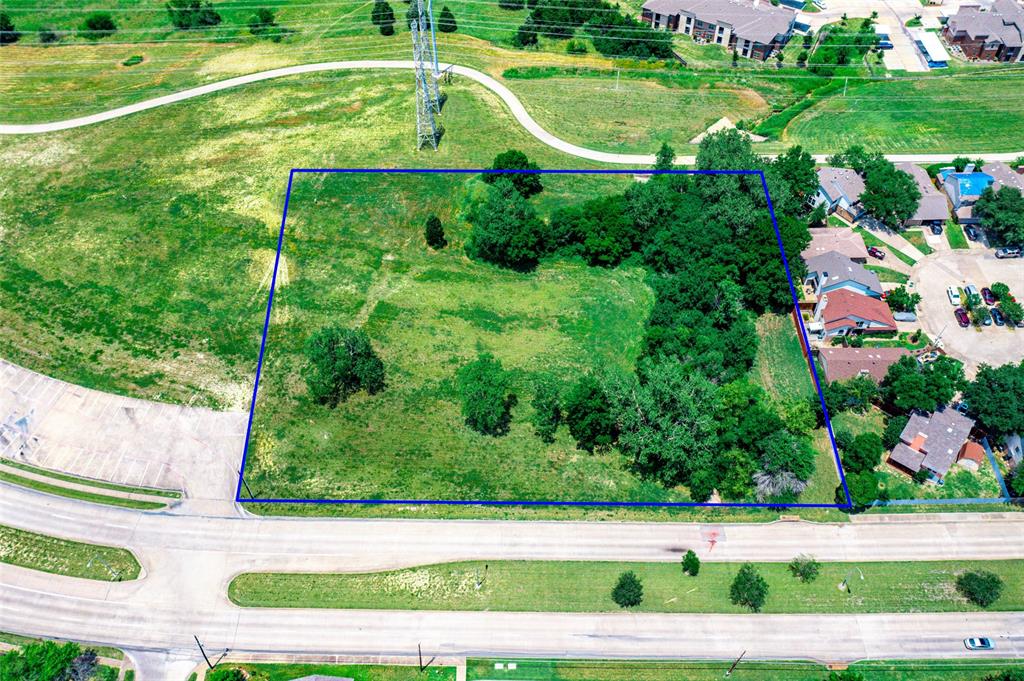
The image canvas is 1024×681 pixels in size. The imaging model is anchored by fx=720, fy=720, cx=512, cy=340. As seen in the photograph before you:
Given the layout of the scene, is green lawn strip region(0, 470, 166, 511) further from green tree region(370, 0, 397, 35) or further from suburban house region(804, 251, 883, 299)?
green tree region(370, 0, 397, 35)

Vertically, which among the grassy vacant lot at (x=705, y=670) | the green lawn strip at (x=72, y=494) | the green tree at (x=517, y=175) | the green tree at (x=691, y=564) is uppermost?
the green tree at (x=517, y=175)

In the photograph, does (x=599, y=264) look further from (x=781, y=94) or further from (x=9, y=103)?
(x=9, y=103)

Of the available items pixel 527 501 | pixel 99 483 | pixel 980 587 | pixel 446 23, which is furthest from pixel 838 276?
pixel 446 23

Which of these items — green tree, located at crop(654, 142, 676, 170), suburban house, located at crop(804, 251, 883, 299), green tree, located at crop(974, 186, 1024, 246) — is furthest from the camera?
green tree, located at crop(654, 142, 676, 170)

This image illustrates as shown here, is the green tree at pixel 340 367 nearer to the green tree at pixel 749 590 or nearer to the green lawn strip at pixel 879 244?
the green tree at pixel 749 590

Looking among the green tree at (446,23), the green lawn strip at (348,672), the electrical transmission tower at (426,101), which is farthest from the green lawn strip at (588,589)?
the green tree at (446,23)

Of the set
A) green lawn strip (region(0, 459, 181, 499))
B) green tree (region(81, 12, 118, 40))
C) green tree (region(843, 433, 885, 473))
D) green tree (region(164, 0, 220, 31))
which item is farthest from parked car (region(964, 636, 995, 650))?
green tree (region(81, 12, 118, 40))

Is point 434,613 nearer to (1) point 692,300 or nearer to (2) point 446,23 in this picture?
(1) point 692,300
